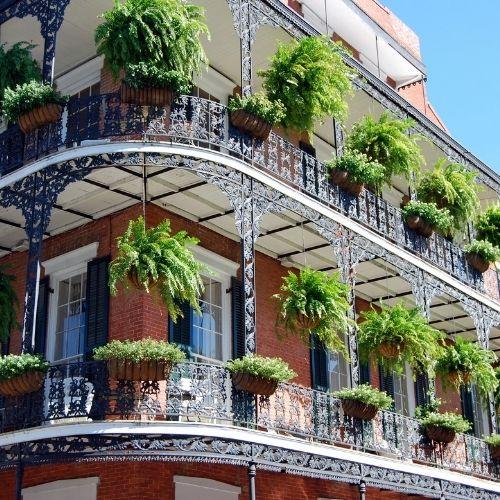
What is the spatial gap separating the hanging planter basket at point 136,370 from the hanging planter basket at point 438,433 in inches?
216

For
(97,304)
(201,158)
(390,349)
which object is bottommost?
(390,349)

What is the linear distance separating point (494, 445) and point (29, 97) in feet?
31.7

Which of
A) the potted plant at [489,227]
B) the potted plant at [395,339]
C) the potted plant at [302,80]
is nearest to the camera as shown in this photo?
the potted plant at [302,80]

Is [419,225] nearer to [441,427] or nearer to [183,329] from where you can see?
[441,427]

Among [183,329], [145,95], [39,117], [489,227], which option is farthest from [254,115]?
[489,227]

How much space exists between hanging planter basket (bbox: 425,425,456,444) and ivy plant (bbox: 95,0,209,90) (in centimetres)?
652

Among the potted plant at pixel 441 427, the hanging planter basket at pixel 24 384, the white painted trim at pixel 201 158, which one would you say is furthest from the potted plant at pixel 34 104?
the potted plant at pixel 441 427

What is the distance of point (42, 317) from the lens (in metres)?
12.9

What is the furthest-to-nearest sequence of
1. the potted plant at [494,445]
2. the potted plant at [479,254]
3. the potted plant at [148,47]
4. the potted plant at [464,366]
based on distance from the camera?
1. the potted plant at [479,254]
2. the potted plant at [494,445]
3. the potted plant at [464,366]
4. the potted plant at [148,47]

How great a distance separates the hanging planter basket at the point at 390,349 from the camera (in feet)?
41.7

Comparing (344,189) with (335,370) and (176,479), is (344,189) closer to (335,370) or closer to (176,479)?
(335,370)

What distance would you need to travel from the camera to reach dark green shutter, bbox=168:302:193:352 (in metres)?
11.8

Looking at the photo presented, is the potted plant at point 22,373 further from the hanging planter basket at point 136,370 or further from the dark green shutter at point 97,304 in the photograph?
the dark green shutter at point 97,304

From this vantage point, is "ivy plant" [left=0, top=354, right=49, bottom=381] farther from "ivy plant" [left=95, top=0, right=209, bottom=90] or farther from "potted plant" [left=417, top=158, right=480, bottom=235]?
"potted plant" [left=417, top=158, right=480, bottom=235]
